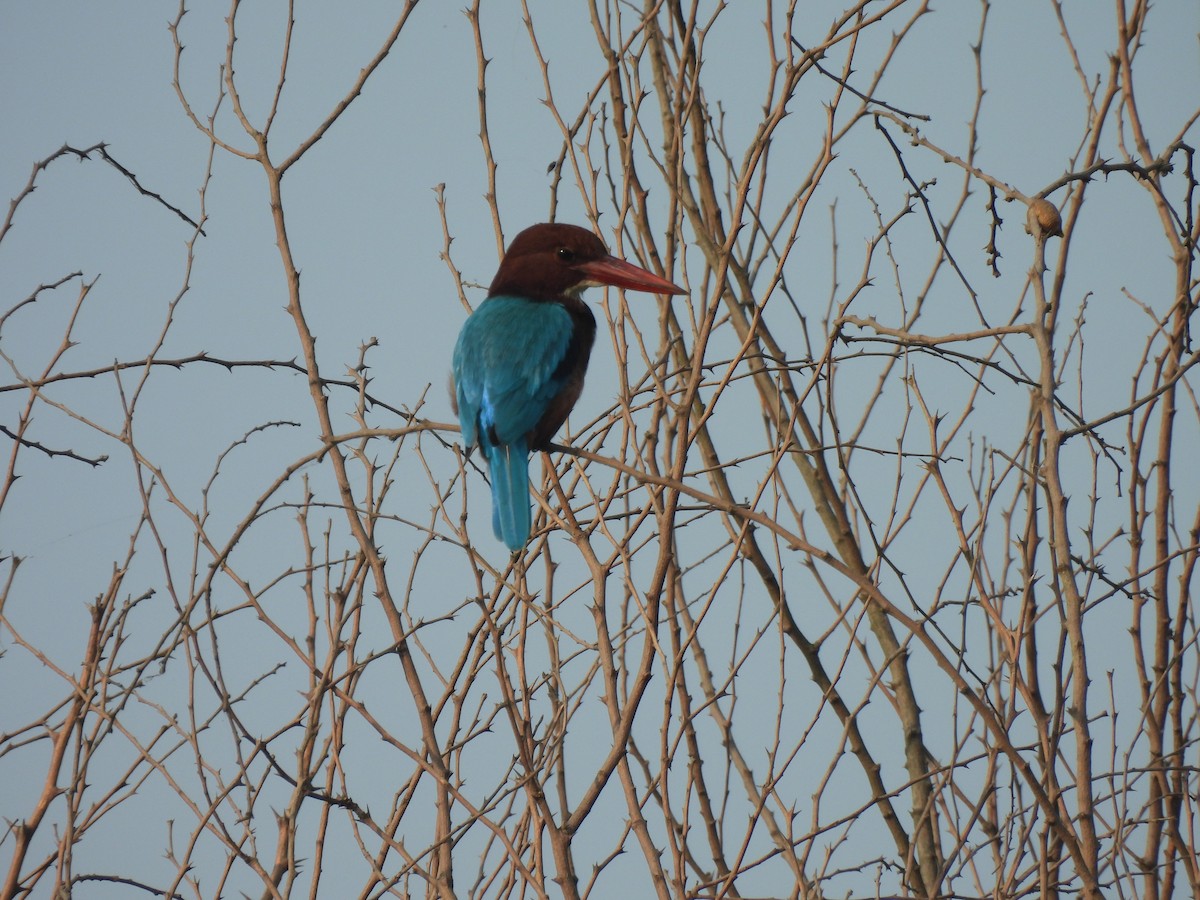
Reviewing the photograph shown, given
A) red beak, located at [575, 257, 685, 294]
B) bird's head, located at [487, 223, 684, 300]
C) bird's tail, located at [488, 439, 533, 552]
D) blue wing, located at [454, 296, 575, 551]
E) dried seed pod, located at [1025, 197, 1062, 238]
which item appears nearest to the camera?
dried seed pod, located at [1025, 197, 1062, 238]

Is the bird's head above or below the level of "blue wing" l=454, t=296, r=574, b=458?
above

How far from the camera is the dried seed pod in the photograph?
1978 mm

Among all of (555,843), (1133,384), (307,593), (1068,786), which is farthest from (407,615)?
(1133,384)

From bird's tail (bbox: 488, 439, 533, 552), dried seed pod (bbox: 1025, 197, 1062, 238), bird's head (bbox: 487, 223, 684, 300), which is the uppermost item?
bird's head (bbox: 487, 223, 684, 300)

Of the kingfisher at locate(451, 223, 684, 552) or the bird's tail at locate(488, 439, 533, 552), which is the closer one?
the bird's tail at locate(488, 439, 533, 552)

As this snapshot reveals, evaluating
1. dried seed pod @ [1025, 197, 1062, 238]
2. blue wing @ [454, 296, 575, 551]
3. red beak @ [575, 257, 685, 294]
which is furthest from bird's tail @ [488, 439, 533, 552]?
dried seed pod @ [1025, 197, 1062, 238]

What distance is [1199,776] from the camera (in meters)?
2.62

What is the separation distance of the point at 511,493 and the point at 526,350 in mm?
497

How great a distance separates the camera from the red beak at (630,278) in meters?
3.12

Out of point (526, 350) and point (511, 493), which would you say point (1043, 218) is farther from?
point (526, 350)

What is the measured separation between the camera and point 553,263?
3.58 meters

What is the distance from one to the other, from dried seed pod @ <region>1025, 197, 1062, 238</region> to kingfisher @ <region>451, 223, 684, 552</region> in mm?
1175

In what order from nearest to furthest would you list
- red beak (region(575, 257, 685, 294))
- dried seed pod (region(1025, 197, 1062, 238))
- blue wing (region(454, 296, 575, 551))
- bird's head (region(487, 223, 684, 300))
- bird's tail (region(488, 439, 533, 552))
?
dried seed pod (region(1025, 197, 1062, 238)), bird's tail (region(488, 439, 533, 552)), blue wing (region(454, 296, 575, 551)), red beak (region(575, 257, 685, 294)), bird's head (region(487, 223, 684, 300))

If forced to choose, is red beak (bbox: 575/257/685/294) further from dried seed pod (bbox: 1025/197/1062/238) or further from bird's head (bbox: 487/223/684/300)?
dried seed pod (bbox: 1025/197/1062/238)
